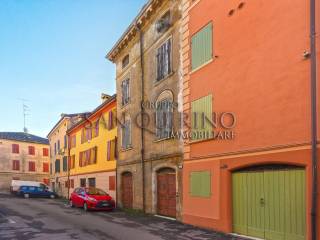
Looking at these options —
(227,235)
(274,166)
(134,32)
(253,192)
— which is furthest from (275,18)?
(134,32)

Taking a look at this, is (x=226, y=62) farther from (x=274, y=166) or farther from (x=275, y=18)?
(x=274, y=166)

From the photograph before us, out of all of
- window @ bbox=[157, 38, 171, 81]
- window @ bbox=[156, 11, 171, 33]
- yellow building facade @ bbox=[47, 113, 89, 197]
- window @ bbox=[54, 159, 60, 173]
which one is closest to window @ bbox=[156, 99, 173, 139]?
window @ bbox=[157, 38, 171, 81]

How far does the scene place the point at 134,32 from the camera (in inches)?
949

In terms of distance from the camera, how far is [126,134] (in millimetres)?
25359

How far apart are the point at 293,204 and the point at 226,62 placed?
5.89 m

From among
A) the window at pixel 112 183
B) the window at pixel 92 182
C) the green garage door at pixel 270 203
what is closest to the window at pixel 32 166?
the window at pixel 92 182

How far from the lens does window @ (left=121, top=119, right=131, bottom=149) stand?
2480 centimetres

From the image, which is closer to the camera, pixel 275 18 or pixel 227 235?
pixel 275 18

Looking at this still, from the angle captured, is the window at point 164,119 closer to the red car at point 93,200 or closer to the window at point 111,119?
the red car at point 93,200

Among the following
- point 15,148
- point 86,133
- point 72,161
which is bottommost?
point 72,161

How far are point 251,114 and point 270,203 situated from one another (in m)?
2.99

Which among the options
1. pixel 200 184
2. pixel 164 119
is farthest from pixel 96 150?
pixel 200 184

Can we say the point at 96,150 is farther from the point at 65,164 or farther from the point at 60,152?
the point at 60,152

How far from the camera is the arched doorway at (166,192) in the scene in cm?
1876
